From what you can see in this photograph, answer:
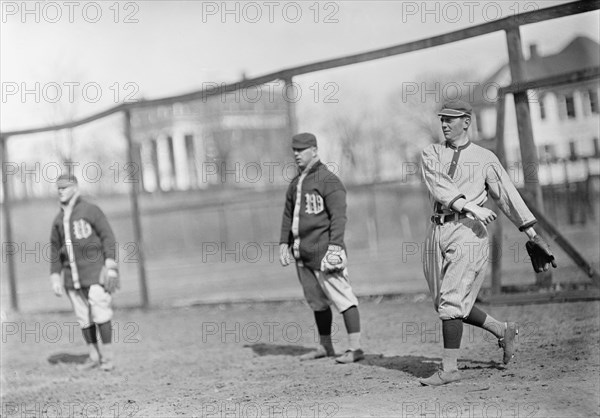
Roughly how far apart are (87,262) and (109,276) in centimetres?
27

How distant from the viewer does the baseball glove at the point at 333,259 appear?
7.14 metres

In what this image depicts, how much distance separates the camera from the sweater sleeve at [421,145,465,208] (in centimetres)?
581

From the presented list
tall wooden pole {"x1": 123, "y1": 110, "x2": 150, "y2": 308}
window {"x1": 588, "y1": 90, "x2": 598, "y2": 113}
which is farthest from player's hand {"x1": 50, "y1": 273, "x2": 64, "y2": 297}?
window {"x1": 588, "y1": 90, "x2": 598, "y2": 113}

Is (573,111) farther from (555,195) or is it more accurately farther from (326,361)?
(326,361)

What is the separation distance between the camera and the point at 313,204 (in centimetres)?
739

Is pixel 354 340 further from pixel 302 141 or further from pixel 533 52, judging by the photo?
pixel 533 52

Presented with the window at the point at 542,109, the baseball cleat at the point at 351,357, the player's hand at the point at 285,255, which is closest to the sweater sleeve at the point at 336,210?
the player's hand at the point at 285,255

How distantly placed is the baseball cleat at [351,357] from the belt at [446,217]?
167cm

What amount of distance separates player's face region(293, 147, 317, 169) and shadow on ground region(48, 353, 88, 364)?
3247 mm

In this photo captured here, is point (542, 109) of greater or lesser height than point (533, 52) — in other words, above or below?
below

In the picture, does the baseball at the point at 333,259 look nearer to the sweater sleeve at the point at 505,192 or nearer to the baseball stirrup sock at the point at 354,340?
the baseball stirrup sock at the point at 354,340

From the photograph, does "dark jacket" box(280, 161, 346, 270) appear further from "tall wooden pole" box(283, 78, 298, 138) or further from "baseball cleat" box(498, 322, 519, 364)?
"tall wooden pole" box(283, 78, 298, 138)

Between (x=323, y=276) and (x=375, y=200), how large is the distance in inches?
863

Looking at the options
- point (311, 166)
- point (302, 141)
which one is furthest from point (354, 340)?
point (302, 141)
